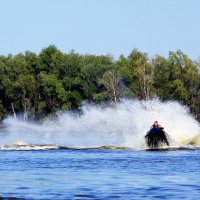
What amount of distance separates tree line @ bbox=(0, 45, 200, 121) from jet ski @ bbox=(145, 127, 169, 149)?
221 feet

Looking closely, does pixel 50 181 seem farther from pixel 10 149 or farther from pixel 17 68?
pixel 17 68

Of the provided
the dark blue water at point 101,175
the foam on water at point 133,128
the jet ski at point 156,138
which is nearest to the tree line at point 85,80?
the foam on water at point 133,128

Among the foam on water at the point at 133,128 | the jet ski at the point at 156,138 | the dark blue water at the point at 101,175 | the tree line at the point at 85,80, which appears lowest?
the dark blue water at the point at 101,175

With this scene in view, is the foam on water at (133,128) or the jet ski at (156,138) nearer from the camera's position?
the jet ski at (156,138)

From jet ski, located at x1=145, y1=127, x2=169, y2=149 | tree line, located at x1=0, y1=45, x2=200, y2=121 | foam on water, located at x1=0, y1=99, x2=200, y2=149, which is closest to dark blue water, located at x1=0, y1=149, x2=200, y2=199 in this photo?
jet ski, located at x1=145, y1=127, x2=169, y2=149

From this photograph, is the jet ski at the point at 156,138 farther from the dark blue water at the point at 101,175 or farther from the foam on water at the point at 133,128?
the dark blue water at the point at 101,175

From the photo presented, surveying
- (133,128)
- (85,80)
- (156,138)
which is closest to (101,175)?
(156,138)

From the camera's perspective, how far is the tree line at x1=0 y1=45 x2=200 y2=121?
131m

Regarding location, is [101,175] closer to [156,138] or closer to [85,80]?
[156,138]

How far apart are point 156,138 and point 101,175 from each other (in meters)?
22.1

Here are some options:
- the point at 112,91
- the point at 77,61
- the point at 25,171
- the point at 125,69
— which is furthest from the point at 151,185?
the point at 77,61

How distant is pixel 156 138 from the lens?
5831cm

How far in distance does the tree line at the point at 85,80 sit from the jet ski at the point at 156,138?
221 feet

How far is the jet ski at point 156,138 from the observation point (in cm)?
5766
